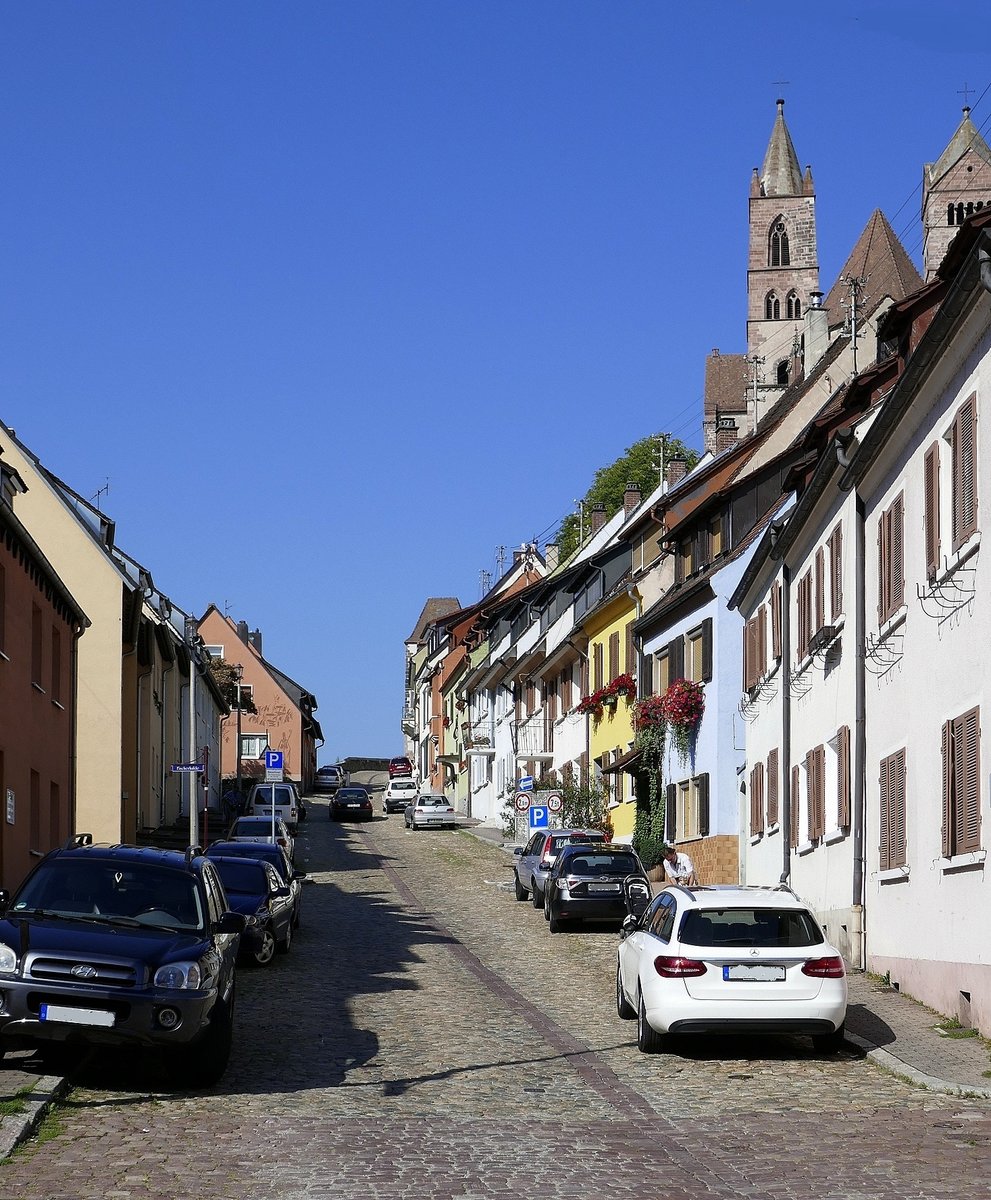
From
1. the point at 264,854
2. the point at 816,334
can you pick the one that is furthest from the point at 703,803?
the point at 816,334

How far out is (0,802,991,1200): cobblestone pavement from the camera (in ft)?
30.7

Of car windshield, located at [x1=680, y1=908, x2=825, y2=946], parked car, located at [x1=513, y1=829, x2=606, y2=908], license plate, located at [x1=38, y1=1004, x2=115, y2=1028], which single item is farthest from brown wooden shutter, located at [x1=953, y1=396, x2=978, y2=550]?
parked car, located at [x1=513, y1=829, x2=606, y2=908]

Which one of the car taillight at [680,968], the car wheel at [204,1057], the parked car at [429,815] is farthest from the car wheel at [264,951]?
the parked car at [429,815]

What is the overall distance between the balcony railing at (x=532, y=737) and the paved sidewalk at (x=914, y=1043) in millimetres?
36483

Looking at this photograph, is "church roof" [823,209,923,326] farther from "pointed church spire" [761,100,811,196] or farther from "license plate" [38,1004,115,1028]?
"license plate" [38,1004,115,1028]

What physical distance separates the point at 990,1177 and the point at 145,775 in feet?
118

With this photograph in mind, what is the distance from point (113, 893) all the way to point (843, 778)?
10717 millimetres

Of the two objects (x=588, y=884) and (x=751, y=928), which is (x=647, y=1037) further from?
(x=588, y=884)

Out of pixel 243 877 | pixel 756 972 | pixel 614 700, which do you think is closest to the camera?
pixel 756 972

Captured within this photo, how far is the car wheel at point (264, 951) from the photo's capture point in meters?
22.8

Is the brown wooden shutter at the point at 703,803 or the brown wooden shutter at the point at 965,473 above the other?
the brown wooden shutter at the point at 965,473

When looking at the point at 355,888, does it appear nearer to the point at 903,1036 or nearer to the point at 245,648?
the point at 903,1036

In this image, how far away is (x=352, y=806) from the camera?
71000 millimetres

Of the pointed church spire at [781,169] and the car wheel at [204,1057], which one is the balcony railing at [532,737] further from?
the pointed church spire at [781,169]
